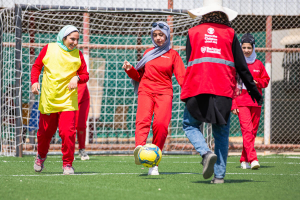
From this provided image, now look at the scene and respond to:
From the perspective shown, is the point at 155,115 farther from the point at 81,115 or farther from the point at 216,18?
the point at 81,115

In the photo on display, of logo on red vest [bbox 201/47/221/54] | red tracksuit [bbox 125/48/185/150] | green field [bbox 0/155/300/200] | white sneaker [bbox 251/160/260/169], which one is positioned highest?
logo on red vest [bbox 201/47/221/54]

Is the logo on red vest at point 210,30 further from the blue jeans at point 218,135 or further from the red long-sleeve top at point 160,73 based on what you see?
the red long-sleeve top at point 160,73

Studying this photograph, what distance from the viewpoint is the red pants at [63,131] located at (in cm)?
531

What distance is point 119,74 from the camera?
12398 mm

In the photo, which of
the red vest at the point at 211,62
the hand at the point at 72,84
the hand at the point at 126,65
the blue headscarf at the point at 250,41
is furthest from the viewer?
the blue headscarf at the point at 250,41

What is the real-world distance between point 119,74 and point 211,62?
8.19m

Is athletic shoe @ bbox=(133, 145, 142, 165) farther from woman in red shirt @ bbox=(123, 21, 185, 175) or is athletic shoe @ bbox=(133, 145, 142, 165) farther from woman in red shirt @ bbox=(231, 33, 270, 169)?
woman in red shirt @ bbox=(231, 33, 270, 169)

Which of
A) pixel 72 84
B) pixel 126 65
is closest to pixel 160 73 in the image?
pixel 126 65

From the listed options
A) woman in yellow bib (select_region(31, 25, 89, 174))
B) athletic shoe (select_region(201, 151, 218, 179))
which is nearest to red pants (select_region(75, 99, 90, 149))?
woman in yellow bib (select_region(31, 25, 89, 174))

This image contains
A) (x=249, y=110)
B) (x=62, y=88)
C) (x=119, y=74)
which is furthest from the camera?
(x=119, y=74)

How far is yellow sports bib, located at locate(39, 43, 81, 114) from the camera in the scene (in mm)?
5363

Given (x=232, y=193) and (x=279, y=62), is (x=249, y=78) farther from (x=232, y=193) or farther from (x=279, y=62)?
(x=279, y=62)

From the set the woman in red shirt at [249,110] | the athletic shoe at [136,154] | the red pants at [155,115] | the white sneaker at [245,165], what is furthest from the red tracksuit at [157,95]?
the white sneaker at [245,165]

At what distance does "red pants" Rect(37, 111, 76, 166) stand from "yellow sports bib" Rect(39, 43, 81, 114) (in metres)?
0.09
